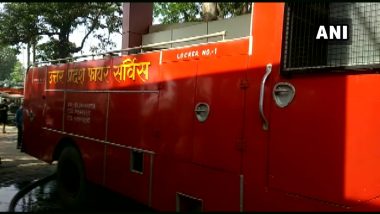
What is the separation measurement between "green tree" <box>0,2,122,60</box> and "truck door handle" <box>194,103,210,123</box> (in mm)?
26026

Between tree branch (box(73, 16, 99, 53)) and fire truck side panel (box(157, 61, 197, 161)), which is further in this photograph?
tree branch (box(73, 16, 99, 53))

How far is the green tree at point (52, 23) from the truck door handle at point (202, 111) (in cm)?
2603

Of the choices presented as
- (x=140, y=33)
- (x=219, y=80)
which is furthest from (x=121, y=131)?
(x=140, y=33)

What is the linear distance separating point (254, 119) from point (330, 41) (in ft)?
3.05

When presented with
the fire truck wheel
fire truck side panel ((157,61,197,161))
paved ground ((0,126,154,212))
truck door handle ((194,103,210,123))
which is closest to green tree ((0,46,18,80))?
paved ground ((0,126,154,212))

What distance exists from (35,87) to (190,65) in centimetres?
504

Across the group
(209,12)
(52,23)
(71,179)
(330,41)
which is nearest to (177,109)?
(330,41)

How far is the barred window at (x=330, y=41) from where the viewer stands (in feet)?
11.2

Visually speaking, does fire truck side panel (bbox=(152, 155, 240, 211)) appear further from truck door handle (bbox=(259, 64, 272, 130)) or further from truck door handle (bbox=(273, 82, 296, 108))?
truck door handle (bbox=(273, 82, 296, 108))

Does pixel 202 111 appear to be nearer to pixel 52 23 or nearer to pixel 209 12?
pixel 209 12

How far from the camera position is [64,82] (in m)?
8.04

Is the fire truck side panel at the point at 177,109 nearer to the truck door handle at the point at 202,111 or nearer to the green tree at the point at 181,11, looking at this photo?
the truck door handle at the point at 202,111

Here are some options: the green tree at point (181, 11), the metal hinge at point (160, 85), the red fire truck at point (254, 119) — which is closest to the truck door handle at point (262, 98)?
the red fire truck at point (254, 119)

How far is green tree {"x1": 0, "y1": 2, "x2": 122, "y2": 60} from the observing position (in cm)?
3044
